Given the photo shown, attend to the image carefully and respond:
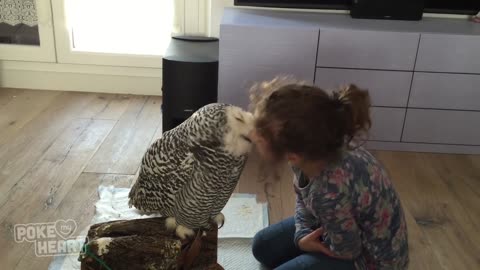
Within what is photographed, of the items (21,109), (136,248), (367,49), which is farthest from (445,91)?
(21,109)

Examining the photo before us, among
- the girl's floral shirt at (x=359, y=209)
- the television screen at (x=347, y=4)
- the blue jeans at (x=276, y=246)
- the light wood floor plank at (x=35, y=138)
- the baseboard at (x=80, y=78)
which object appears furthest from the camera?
the baseboard at (x=80, y=78)

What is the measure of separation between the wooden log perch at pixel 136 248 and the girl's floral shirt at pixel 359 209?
12.0 inches

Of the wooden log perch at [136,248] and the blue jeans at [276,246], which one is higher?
the wooden log perch at [136,248]

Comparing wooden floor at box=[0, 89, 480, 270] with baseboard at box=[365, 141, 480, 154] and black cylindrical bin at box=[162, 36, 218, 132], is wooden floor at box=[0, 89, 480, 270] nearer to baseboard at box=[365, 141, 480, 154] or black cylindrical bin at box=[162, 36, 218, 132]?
baseboard at box=[365, 141, 480, 154]

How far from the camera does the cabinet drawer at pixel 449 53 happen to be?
2.29 m

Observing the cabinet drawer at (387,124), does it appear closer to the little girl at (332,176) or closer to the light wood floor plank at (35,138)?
the little girl at (332,176)

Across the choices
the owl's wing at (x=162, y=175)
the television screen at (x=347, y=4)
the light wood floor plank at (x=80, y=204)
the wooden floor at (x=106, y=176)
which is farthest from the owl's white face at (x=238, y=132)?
the television screen at (x=347, y=4)

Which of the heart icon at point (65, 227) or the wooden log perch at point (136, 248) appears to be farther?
the heart icon at point (65, 227)

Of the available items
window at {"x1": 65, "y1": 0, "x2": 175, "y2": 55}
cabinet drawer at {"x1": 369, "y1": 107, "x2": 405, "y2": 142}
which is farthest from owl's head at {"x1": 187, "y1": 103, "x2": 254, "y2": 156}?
window at {"x1": 65, "y1": 0, "x2": 175, "y2": 55}

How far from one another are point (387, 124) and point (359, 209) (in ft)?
4.39

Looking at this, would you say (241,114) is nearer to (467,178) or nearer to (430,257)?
(430,257)

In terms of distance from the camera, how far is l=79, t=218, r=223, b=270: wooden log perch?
1.12 m

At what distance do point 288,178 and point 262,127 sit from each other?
1.15 meters

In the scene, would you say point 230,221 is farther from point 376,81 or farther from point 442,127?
point 442,127
